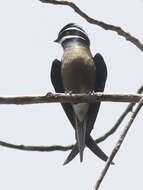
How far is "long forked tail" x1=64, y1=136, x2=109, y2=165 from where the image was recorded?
393 centimetres

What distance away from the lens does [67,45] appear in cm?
533

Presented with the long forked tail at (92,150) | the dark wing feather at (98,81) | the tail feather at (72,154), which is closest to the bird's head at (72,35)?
the dark wing feather at (98,81)

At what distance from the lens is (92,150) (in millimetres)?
4223

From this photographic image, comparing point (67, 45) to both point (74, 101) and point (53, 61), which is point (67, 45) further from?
point (74, 101)

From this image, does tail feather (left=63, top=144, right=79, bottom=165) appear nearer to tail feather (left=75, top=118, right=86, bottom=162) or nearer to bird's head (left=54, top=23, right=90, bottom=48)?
tail feather (left=75, top=118, right=86, bottom=162)

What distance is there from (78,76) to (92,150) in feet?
2.85

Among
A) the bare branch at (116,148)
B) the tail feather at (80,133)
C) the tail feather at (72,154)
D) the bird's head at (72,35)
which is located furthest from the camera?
the bird's head at (72,35)

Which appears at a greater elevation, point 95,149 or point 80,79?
point 80,79

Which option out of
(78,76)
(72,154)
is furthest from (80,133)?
(72,154)

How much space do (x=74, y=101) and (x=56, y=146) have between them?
20.4 inches

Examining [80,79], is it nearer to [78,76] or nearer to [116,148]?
[78,76]

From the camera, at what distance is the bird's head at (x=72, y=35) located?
5.41m

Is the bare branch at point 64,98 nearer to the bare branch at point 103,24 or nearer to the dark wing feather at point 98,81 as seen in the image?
the bare branch at point 103,24

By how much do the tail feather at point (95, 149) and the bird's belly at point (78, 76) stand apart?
569 millimetres
